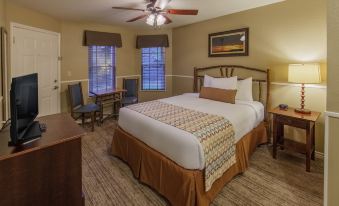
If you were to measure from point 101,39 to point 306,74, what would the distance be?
451cm

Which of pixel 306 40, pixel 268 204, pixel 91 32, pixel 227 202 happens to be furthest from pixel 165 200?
pixel 91 32

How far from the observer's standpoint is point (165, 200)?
230cm

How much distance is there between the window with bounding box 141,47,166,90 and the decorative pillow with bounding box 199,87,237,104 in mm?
2351

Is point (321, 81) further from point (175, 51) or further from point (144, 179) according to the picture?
point (175, 51)

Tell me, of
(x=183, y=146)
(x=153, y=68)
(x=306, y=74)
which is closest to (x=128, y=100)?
(x=153, y=68)

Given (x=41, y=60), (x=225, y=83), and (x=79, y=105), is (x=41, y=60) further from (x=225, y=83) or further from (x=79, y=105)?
(x=225, y=83)

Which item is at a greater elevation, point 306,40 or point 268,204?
point 306,40

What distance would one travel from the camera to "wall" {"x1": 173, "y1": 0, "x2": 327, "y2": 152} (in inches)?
124

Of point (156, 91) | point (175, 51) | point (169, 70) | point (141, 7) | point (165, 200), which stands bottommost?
point (165, 200)

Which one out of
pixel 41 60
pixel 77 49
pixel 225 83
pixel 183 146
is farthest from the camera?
pixel 77 49

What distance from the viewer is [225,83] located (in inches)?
156

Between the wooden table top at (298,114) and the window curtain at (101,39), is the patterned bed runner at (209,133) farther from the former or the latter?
the window curtain at (101,39)

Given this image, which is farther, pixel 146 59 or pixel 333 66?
pixel 146 59

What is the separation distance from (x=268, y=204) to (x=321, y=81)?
1.99 meters
